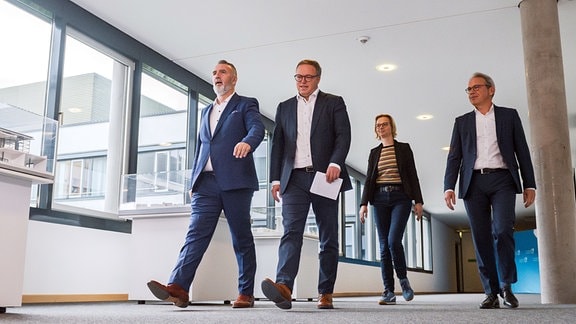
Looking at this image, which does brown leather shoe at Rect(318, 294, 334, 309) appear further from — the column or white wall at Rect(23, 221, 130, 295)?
the column

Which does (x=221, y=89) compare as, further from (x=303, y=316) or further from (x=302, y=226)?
(x=303, y=316)

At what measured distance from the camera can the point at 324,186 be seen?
3143 millimetres

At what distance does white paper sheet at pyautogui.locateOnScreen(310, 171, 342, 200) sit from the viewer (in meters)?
3.14

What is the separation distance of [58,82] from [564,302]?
458 centimetres

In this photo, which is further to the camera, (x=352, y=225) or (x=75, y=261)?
(x=352, y=225)

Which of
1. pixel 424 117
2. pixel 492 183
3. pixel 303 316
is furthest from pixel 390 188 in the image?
pixel 424 117

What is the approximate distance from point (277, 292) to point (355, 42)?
13.9 feet

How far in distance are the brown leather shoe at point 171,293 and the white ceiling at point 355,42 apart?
127 inches

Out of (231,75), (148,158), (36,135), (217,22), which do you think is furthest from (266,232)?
(36,135)

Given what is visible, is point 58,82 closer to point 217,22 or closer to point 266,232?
point 217,22

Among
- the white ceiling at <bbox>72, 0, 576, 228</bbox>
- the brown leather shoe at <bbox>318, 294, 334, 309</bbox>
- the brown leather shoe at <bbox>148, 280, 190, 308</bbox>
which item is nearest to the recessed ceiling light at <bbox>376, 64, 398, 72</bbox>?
the white ceiling at <bbox>72, 0, 576, 228</bbox>

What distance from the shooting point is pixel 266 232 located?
611cm

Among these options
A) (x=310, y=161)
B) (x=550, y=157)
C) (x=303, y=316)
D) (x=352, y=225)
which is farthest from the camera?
(x=352, y=225)

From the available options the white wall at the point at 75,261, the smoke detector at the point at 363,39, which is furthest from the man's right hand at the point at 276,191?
the smoke detector at the point at 363,39
